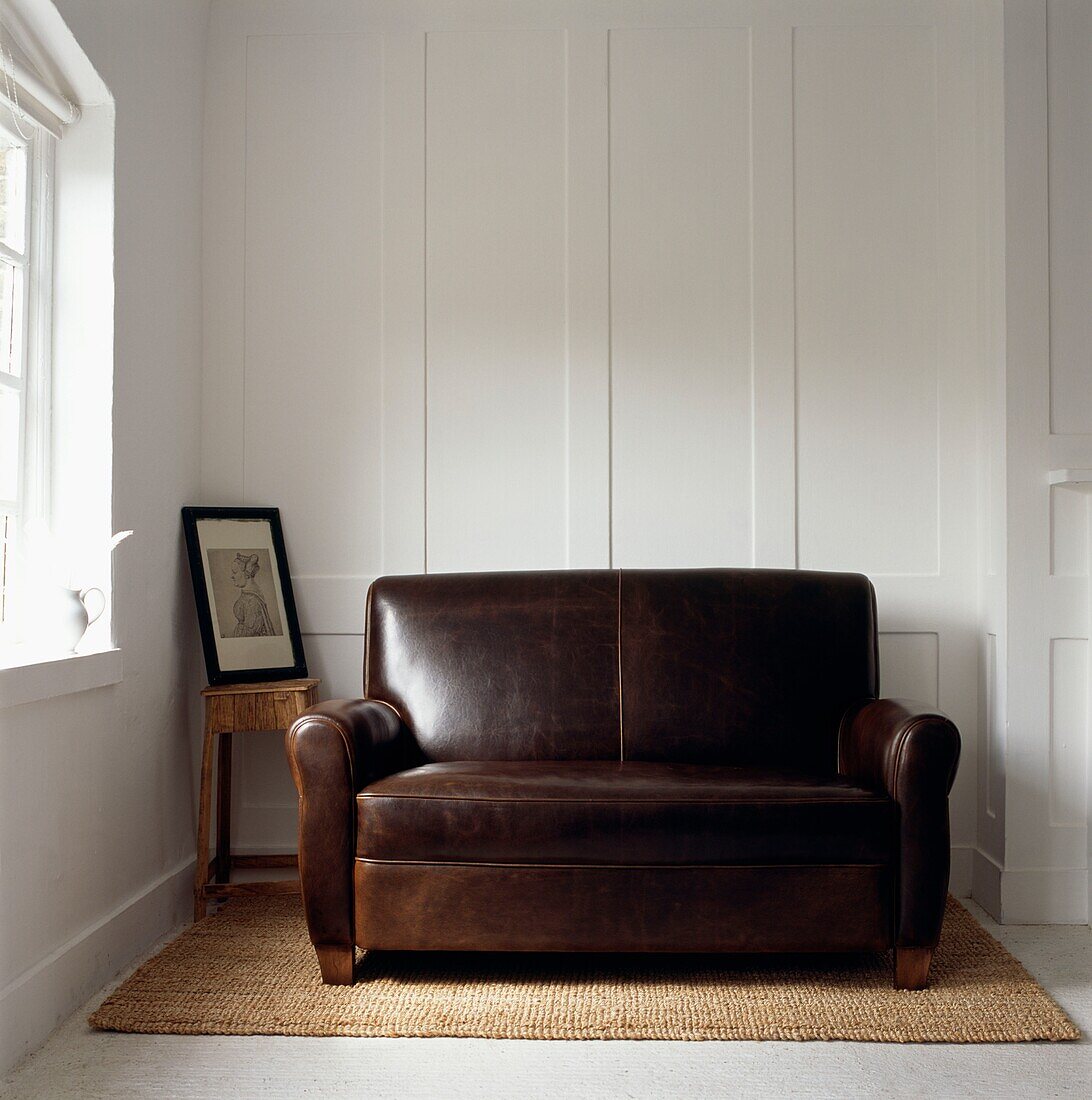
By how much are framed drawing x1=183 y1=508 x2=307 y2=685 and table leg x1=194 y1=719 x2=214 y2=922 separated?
202 millimetres

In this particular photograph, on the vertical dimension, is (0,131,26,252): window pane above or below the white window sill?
above

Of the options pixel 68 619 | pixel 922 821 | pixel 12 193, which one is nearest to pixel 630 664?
pixel 922 821

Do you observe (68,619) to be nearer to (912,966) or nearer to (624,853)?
(624,853)

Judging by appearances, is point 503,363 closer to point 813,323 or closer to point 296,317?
point 296,317

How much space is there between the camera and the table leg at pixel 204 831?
2857mm

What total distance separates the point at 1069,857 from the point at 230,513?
8.43 feet

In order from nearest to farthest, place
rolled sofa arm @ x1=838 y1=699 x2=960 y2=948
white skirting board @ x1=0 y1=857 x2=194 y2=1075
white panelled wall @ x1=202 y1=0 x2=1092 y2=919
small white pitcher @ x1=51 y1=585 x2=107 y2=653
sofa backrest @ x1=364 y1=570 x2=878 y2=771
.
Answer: white skirting board @ x1=0 y1=857 x2=194 y2=1075, rolled sofa arm @ x1=838 y1=699 x2=960 y2=948, small white pitcher @ x1=51 y1=585 x2=107 y2=653, sofa backrest @ x1=364 y1=570 x2=878 y2=771, white panelled wall @ x1=202 y1=0 x2=1092 y2=919

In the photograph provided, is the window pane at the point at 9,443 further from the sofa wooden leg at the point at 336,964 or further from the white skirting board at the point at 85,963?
the sofa wooden leg at the point at 336,964

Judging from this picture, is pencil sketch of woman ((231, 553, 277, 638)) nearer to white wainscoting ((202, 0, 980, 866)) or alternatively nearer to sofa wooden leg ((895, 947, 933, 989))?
white wainscoting ((202, 0, 980, 866))

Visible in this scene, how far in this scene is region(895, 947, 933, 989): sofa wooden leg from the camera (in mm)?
2303

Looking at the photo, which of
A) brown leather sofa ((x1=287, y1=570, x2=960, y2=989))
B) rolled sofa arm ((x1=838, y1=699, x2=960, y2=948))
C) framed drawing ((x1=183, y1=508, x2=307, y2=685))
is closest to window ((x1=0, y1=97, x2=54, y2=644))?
framed drawing ((x1=183, y1=508, x2=307, y2=685))

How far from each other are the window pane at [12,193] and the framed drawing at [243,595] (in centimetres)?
87

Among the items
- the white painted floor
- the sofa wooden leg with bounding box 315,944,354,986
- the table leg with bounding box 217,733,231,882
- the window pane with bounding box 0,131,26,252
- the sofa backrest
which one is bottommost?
the white painted floor

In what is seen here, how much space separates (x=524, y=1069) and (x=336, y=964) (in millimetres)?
565
